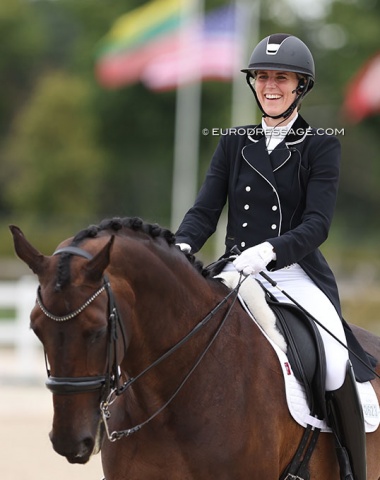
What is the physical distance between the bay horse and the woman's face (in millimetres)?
980

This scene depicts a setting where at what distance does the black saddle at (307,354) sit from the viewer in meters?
5.60

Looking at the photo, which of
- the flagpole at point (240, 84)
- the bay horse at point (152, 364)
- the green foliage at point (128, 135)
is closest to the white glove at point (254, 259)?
the bay horse at point (152, 364)

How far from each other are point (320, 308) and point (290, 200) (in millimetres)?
569

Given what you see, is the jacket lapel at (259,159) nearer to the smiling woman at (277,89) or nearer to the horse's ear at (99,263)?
the smiling woman at (277,89)

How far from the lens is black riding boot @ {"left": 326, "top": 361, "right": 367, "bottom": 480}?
224 inches

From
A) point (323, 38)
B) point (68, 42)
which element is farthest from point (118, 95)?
point (68, 42)

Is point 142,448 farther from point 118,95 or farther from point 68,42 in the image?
point 68,42

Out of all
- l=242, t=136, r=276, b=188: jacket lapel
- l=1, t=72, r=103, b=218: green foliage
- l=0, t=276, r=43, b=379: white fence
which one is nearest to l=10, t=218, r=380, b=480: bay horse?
l=242, t=136, r=276, b=188: jacket lapel

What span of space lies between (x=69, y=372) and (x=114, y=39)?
26353 millimetres

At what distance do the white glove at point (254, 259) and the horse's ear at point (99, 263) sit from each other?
94 cm

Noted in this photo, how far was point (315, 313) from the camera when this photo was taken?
5809 mm

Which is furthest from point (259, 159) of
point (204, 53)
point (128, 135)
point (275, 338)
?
point (128, 135)

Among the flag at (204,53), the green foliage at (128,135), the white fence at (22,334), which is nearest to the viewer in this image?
the white fence at (22,334)

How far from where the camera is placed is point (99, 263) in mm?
4586
